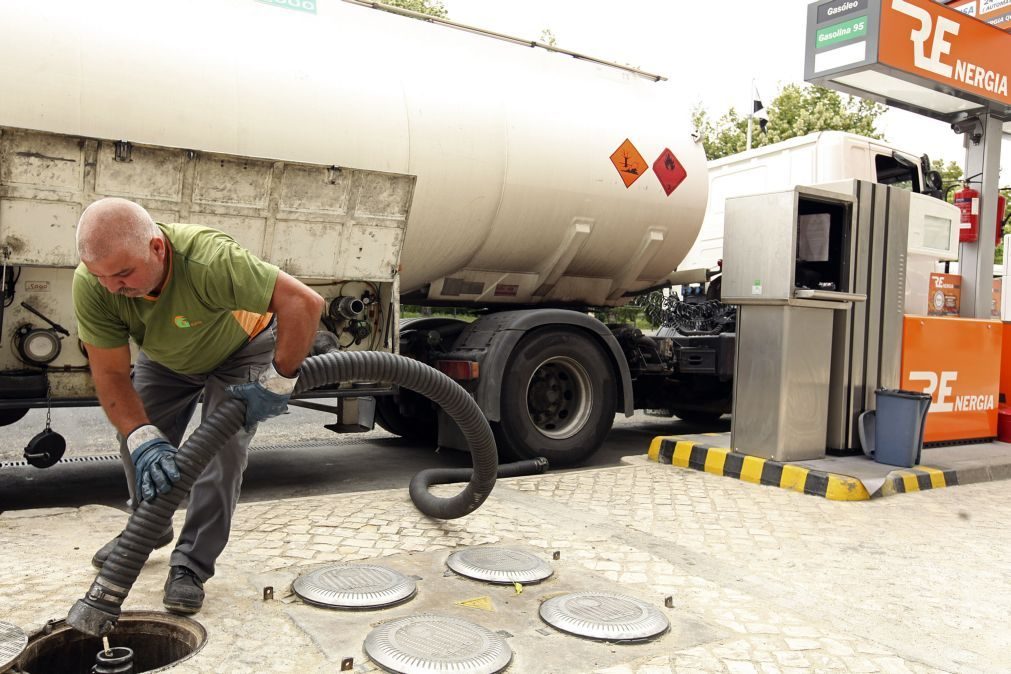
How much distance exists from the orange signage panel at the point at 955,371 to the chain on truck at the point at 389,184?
5.78ft

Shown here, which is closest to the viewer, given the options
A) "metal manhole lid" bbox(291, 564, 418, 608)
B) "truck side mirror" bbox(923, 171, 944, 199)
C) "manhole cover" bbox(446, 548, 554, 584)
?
"metal manhole lid" bbox(291, 564, 418, 608)

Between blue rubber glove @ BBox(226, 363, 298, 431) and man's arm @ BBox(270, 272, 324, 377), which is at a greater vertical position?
man's arm @ BBox(270, 272, 324, 377)

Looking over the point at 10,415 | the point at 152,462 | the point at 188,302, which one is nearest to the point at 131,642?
the point at 152,462

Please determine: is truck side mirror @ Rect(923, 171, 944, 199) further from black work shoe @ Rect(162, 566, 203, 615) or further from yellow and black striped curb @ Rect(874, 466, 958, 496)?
black work shoe @ Rect(162, 566, 203, 615)

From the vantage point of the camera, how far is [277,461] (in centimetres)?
704

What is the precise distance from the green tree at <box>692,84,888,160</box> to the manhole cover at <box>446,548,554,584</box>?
25.4 m

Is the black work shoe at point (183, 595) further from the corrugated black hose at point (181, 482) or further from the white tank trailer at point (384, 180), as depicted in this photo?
the white tank trailer at point (384, 180)

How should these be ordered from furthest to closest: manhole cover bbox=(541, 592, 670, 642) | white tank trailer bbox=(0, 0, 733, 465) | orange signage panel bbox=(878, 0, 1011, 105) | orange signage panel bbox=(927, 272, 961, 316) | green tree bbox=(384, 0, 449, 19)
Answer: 1. green tree bbox=(384, 0, 449, 19)
2. orange signage panel bbox=(927, 272, 961, 316)
3. orange signage panel bbox=(878, 0, 1011, 105)
4. white tank trailer bbox=(0, 0, 733, 465)
5. manhole cover bbox=(541, 592, 670, 642)

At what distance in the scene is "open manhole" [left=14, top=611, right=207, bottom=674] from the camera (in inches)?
114

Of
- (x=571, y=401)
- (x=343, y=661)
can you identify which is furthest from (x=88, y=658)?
(x=571, y=401)

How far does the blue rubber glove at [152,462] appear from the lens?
2.78 m

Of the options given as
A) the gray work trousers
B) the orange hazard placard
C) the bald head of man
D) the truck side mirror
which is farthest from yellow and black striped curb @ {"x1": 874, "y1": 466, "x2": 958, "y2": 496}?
the bald head of man

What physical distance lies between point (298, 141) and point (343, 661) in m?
3.73

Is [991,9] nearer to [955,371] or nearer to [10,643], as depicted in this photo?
[955,371]
